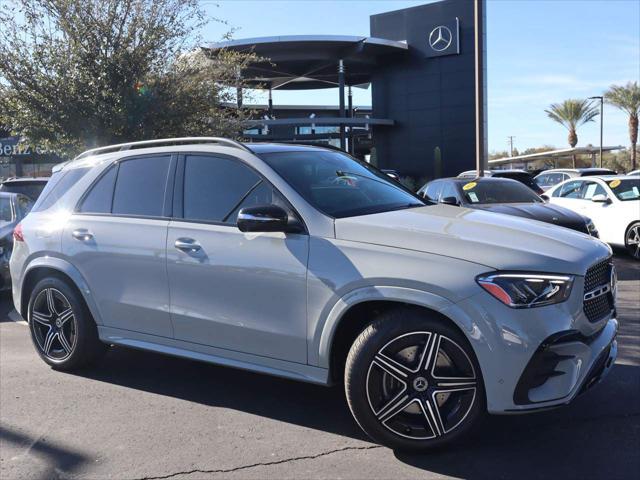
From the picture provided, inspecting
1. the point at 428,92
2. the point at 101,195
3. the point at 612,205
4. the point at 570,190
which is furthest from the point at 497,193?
the point at 428,92

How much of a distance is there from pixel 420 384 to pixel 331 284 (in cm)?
75

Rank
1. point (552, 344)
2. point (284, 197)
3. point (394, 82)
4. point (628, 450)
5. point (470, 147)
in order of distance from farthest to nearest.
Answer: point (394, 82), point (470, 147), point (284, 197), point (628, 450), point (552, 344)

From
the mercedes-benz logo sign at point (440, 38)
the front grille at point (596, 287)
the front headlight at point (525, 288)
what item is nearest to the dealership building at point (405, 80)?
the mercedes-benz logo sign at point (440, 38)

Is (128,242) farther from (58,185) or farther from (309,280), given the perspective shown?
(309,280)

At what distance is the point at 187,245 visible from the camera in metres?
4.16

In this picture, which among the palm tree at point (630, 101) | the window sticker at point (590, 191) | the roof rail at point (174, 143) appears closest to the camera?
the roof rail at point (174, 143)

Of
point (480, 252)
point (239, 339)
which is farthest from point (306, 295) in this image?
point (480, 252)

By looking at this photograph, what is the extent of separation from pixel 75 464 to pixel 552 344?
8.91ft

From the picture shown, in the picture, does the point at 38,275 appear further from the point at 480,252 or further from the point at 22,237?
the point at 480,252

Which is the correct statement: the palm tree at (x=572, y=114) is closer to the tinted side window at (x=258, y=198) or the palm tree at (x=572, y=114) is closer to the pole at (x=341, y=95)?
the pole at (x=341, y=95)

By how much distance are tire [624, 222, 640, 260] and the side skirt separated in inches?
343

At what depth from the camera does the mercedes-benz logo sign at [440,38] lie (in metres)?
36.2

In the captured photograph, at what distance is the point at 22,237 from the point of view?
17.4 ft

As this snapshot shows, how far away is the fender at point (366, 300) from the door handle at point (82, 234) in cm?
216
